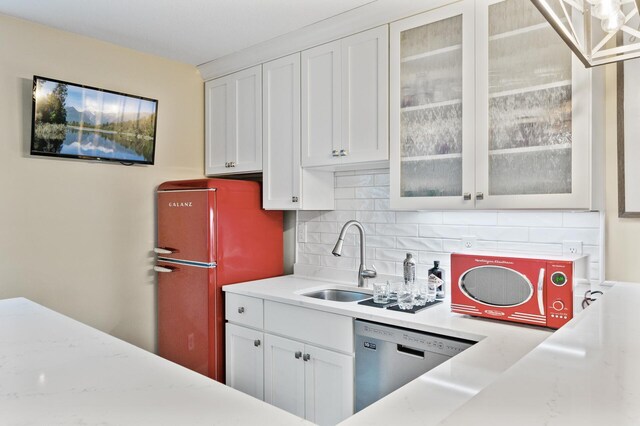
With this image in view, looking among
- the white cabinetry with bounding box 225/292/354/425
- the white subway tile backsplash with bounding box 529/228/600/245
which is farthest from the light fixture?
the white cabinetry with bounding box 225/292/354/425

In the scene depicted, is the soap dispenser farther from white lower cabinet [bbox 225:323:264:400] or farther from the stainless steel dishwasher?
white lower cabinet [bbox 225:323:264:400]

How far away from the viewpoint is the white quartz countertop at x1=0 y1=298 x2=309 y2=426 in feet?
2.86

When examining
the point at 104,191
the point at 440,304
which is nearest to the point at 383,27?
the point at 440,304

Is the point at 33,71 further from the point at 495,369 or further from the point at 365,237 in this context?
the point at 495,369

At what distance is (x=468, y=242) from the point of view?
2430 mm

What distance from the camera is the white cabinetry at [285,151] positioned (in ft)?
9.37

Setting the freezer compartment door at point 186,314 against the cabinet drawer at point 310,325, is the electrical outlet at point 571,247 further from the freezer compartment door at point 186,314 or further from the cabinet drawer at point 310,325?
the freezer compartment door at point 186,314

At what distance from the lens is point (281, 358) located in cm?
249

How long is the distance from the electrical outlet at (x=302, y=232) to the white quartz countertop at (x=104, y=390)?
1.93 m

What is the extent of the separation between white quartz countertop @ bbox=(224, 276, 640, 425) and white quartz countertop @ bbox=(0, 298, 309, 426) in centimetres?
27

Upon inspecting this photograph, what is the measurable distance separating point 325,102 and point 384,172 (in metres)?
0.57

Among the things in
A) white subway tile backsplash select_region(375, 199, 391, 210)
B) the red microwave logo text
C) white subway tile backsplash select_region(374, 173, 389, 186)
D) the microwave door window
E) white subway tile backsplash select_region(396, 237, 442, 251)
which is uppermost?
white subway tile backsplash select_region(374, 173, 389, 186)

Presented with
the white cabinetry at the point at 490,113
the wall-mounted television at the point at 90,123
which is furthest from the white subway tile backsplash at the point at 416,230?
the wall-mounted television at the point at 90,123

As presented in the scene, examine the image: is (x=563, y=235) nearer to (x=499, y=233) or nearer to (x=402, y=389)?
(x=499, y=233)
